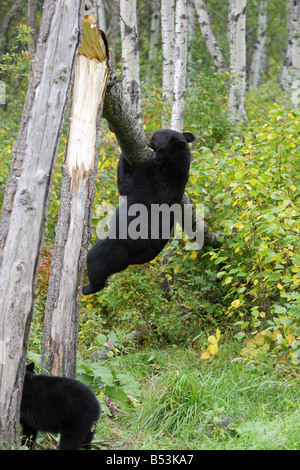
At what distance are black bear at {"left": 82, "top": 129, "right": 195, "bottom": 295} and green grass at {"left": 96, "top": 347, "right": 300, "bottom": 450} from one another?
1.24 m

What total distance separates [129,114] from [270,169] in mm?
2094

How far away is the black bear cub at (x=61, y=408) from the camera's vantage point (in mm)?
3439

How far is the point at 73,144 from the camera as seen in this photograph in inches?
162

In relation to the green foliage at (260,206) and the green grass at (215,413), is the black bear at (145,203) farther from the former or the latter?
the green grass at (215,413)

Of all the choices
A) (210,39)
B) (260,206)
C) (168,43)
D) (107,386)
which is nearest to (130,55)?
(168,43)

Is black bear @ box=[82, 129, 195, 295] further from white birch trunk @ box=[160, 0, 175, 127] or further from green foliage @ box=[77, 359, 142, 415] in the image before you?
white birch trunk @ box=[160, 0, 175, 127]

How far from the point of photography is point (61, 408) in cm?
347

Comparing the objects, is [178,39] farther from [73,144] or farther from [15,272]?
[15,272]

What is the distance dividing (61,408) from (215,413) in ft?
4.42

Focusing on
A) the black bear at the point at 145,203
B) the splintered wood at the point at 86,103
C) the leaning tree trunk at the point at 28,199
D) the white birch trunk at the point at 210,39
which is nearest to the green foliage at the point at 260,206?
the black bear at the point at 145,203

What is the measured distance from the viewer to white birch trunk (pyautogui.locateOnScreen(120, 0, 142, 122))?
773cm

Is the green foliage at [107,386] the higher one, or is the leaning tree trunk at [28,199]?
the leaning tree trunk at [28,199]

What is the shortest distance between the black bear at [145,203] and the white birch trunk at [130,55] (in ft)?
9.15
